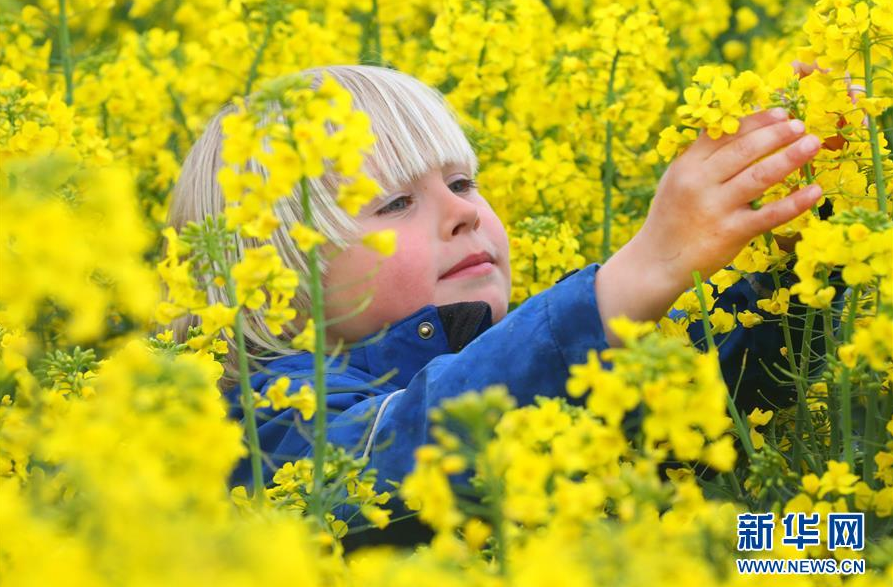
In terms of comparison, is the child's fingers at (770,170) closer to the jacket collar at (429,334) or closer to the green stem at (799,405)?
the green stem at (799,405)

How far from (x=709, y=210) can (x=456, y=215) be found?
744 mm

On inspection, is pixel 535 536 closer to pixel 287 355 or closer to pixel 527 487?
pixel 527 487

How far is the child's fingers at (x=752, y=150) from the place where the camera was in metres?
1.94

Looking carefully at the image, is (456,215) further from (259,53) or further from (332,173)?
(259,53)

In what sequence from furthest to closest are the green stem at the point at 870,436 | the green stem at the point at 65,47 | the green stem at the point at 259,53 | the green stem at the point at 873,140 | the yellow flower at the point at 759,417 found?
the green stem at the point at 259,53 → the green stem at the point at 65,47 → the yellow flower at the point at 759,417 → the green stem at the point at 873,140 → the green stem at the point at 870,436

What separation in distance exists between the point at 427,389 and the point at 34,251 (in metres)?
1.05

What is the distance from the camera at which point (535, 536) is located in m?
1.45

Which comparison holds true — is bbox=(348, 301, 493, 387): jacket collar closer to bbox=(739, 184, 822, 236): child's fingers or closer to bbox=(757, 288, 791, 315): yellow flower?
bbox=(757, 288, 791, 315): yellow flower

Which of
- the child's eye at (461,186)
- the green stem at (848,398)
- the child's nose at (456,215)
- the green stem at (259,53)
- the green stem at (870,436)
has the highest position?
the green stem at (259,53)

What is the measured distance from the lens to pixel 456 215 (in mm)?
2607

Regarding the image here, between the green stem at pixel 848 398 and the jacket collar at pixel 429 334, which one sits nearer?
the green stem at pixel 848 398

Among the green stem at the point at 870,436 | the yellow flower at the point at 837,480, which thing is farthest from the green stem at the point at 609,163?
the yellow flower at the point at 837,480

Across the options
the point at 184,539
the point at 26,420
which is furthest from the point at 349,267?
the point at 184,539

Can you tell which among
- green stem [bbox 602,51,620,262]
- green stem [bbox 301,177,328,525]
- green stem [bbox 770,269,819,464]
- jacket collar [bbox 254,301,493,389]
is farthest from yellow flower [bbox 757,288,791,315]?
green stem [bbox 602,51,620,262]
